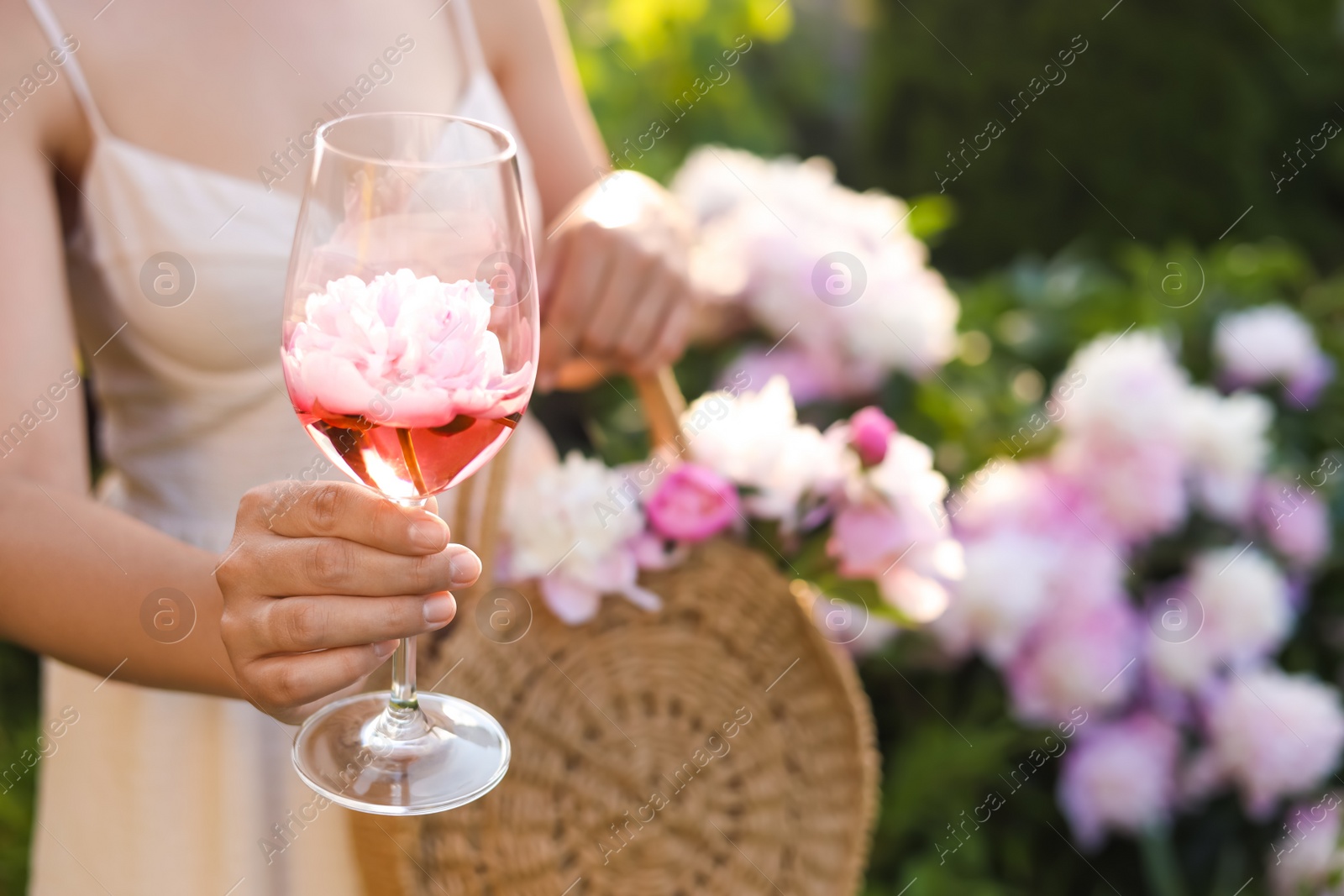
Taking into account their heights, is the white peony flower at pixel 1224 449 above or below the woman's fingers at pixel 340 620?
above

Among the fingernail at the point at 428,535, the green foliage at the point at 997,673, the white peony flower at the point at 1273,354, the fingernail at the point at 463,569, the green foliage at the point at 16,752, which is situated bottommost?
the green foliage at the point at 16,752

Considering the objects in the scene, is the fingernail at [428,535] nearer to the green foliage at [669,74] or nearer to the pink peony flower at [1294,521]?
the pink peony flower at [1294,521]

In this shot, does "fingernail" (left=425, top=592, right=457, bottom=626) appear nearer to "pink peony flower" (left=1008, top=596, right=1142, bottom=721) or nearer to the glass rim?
the glass rim

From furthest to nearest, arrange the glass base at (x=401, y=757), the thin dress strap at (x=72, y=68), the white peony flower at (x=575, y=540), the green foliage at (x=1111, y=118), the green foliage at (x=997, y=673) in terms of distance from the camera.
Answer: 1. the green foliage at (x=1111, y=118)
2. the green foliage at (x=997, y=673)
3. the white peony flower at (x=575, y=540)
4. the thin dress strap at (x=72, y=68)
5. the glass base at (x=401, y=757)

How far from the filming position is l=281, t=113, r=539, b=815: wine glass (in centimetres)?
73

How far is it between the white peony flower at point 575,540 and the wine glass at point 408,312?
13.3 inches

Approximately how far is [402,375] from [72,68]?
0.62 meters

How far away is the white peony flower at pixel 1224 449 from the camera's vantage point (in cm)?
192

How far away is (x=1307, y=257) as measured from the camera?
15.2 feet

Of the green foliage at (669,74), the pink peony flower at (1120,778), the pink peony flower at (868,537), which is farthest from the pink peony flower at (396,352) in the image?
the green foliage at (669,74)

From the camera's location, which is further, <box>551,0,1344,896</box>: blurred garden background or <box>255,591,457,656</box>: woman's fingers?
<box>551,0,1344,896</box>: blurred garden background

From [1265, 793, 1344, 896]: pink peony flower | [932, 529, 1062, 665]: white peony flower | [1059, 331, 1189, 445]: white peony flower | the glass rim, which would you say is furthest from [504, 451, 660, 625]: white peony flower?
[1265, 793, 1344, 896]: pink peony flower

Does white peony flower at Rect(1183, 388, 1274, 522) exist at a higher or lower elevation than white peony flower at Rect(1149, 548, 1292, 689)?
higher

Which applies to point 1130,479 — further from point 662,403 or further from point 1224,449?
point 662,403
